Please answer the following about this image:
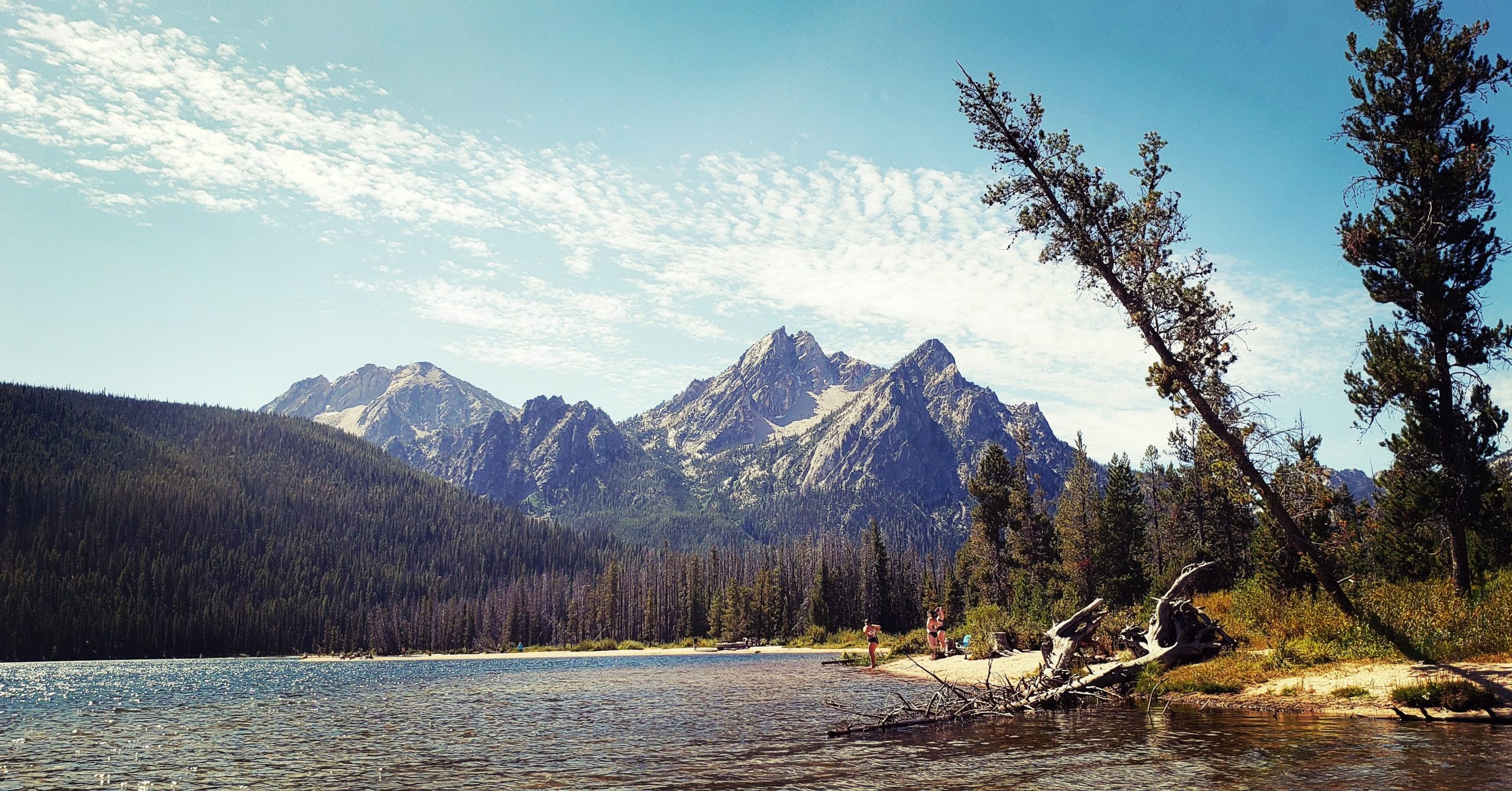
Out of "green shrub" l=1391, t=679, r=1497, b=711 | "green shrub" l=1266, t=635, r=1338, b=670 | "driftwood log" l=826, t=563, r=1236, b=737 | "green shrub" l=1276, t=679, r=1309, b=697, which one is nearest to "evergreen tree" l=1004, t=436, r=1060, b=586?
"driftwood log" l=826, t=563, r=1236, b=737

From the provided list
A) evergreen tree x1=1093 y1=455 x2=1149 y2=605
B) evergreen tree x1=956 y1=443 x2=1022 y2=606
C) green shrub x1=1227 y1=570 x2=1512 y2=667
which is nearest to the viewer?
green shrub x1=1227 y1=570 x2=1512 y2=667

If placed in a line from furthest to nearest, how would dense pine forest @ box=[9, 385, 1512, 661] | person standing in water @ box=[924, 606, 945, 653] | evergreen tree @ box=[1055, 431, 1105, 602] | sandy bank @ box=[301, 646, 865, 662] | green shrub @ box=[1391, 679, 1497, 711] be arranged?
sandy bank @ box=[301, 646, 865, 662] → evergreen tree @ box=[1055, 431, 1105, 602] → person standing in water @ box=[924, 606, 945, 653] → dense pine forest @ box=[9, 385, 1512, 661] → green shrub @ box=[1391, 679, 1497, 711]

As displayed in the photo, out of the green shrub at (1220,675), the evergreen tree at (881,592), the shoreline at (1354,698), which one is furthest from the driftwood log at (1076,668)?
the evergreen tree at (881,592)

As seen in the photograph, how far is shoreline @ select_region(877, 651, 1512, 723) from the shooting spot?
60.8 feet

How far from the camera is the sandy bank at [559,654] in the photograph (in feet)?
403

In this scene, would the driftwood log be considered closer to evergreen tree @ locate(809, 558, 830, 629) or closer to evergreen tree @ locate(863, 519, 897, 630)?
evergreen tree @ locate(863, 519, 897, 630)

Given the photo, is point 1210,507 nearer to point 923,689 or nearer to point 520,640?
point 923,689

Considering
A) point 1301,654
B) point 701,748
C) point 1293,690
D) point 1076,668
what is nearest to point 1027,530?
point 1076,668

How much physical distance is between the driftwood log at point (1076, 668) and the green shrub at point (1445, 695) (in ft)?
22.9

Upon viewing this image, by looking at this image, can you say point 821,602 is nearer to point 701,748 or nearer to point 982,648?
point 982,648

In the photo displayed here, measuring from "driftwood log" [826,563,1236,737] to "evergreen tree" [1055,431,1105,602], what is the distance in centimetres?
4146

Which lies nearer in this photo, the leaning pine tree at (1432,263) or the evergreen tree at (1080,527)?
the leaning pine tree at (1432,263)

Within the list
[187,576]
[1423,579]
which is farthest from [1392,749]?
[187,576]

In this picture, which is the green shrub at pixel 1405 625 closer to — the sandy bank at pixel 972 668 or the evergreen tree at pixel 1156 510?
the sandy bank at pixel 972 668
